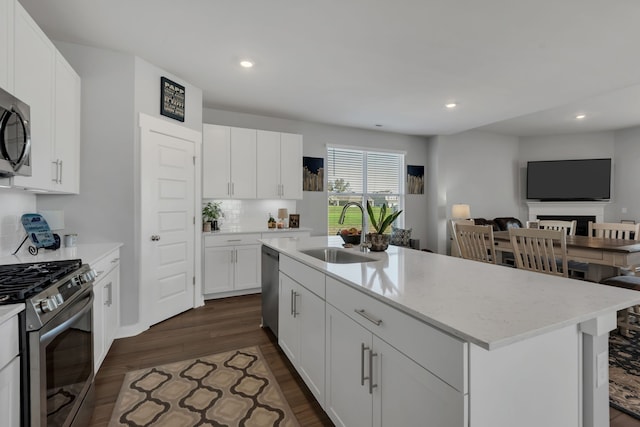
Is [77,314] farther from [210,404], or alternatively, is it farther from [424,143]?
[424,143]

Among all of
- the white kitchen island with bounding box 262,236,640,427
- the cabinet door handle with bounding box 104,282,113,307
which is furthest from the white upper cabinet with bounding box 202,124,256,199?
the white kitchen island with bounding box 262,236,640,427

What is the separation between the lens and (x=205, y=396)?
77.8 inches

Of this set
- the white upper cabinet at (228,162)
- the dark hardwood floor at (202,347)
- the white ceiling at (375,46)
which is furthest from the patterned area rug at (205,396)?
the white ceiling at (375,46)

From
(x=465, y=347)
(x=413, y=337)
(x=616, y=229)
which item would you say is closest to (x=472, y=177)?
(x=616, y=229)

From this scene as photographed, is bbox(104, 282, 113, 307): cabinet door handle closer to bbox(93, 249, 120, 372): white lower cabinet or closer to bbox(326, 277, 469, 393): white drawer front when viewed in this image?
bbox(93, 249, 120, 372): white lower cabinet

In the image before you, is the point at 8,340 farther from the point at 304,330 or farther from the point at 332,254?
the point at 332,254

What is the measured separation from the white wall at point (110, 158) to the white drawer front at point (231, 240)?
1051 millimetres

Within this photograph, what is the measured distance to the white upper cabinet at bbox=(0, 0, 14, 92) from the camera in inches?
62.9

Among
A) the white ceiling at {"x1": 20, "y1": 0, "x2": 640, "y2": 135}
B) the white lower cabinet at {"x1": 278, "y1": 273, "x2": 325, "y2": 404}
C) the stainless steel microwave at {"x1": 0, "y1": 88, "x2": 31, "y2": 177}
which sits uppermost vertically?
the white ceiling at {"x1": 20, "y1": 0, "x2": 640, "y2": 135}

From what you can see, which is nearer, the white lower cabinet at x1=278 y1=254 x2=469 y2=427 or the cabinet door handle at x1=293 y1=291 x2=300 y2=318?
the white lower cabinet at x1=278 y1=254 x2=469 y2=427

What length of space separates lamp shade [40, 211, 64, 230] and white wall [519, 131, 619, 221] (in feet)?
27.7

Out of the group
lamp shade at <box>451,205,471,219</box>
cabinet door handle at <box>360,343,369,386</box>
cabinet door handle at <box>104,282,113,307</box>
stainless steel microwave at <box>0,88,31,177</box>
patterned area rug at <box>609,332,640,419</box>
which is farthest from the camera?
lamp shade at <box>451,205,471,219</box>

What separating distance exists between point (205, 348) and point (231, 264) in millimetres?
1529

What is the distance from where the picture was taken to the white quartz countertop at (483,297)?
2.89 ft
